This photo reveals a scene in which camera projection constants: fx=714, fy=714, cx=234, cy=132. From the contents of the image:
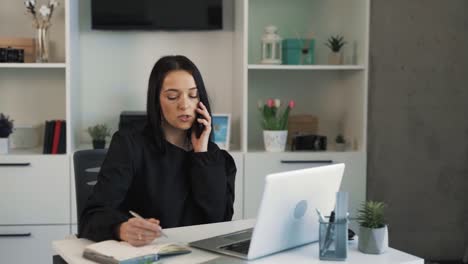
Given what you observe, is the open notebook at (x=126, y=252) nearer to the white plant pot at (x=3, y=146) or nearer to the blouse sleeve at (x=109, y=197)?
the blouse sleeve at (x=109, y=197)

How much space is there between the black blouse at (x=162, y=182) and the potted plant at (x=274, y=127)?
5.21 ft

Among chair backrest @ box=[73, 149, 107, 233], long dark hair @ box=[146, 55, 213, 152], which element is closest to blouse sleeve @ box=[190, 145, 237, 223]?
long dark hair @ box=[146, 55, 213, 152]

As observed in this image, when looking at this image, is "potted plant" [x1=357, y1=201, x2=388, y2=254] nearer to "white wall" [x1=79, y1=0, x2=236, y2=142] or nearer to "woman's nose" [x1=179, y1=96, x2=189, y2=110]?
"woman's nose" [x1=179, y1=96, x2=189, y2=110]

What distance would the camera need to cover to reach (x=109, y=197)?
2191 mm

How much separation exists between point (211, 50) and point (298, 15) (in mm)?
583

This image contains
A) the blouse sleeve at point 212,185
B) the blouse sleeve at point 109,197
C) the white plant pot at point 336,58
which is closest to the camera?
the blouse sleeve at point 109,197

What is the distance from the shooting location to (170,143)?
2361 millimetres

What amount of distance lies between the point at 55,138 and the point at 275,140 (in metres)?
1.21

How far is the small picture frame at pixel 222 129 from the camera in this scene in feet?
13.2

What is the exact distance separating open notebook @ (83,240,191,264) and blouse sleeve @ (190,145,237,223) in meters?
0.38

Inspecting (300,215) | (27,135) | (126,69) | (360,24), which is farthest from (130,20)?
(300,215)

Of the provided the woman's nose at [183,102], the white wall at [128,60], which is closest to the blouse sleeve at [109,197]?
the woman's nose at [183,102]

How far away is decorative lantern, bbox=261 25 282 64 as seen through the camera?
4.11 metres

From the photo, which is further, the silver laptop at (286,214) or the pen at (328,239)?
the pen at (328,239)
